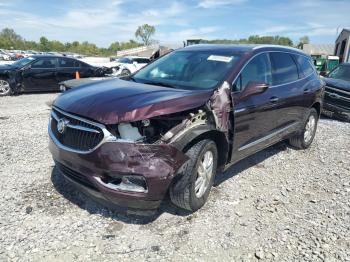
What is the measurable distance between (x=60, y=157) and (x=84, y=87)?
1052 millimetres

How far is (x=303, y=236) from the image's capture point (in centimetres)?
360

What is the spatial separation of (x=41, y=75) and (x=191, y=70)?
9.75m

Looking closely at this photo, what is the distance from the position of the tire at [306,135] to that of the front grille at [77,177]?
4.16m

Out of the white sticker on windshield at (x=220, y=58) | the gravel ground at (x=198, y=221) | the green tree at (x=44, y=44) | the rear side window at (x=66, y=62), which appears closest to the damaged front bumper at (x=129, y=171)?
the gravel ground at (x=198, y=221)

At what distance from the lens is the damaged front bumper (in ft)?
10.4

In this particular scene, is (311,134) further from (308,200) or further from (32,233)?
(32,233)

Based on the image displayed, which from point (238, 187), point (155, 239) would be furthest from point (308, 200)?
point (155, 239)

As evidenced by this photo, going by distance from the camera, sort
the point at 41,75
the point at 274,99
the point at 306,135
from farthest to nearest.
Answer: the point at 41,75 < the point at 306,135 < the point at 274,99

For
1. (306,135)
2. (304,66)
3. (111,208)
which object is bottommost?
(306,135)

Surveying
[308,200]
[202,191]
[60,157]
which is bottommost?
[308,200]

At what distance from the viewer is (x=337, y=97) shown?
9.52 metres

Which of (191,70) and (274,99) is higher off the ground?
(191,70)

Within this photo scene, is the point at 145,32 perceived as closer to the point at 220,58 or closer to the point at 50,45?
the point at 50,45

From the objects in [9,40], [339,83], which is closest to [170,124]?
[339,83]
